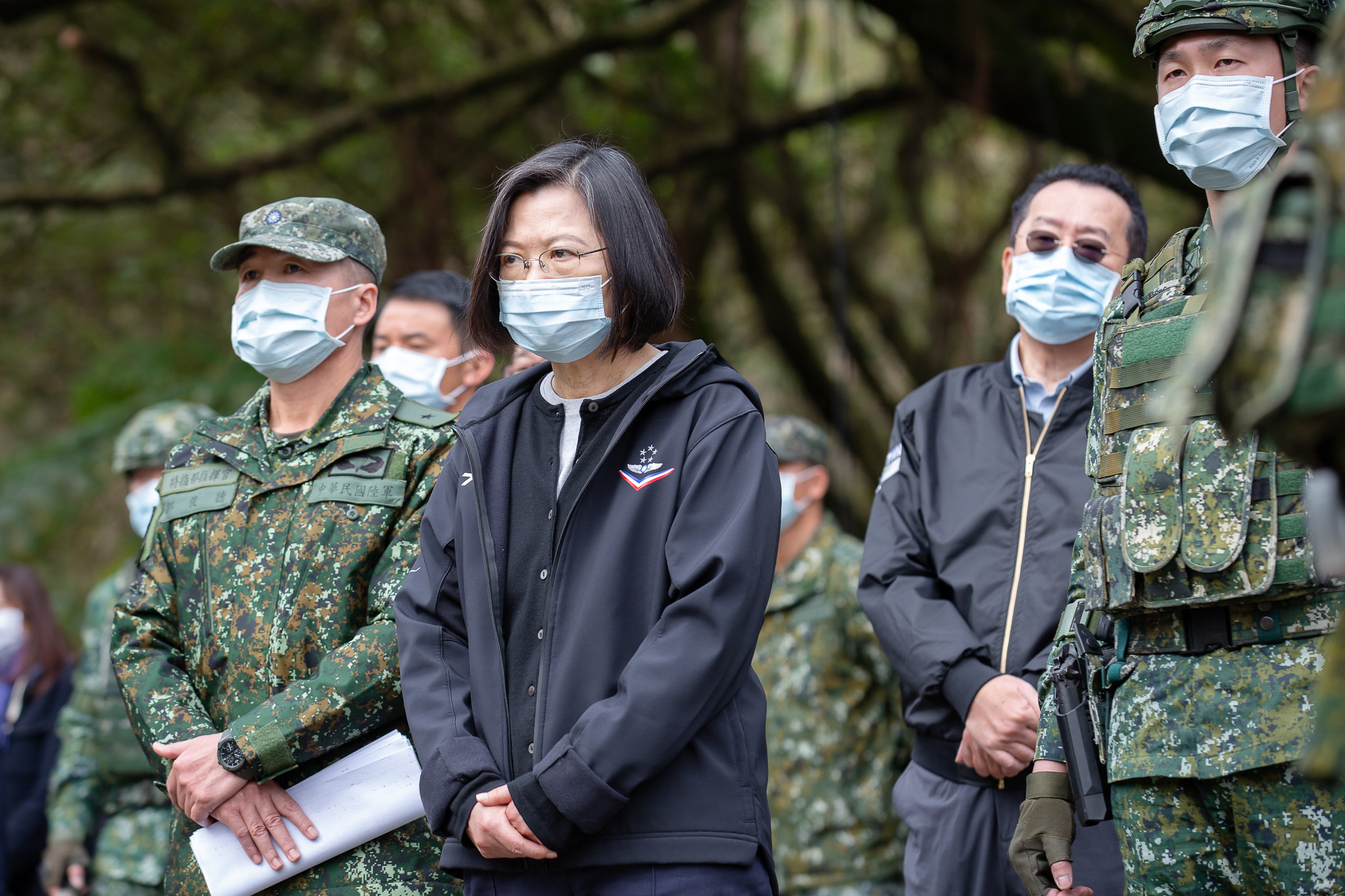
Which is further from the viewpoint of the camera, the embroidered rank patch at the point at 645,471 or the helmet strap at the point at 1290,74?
the embroidered rank patch at the point at 645,471

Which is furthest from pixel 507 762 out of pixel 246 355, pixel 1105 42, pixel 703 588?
pixel 1105 42

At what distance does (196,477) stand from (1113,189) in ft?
8.20

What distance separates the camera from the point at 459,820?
7.66 ft

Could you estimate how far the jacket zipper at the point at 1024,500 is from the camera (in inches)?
122

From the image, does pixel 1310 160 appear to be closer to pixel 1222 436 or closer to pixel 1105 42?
pixel 1222 436

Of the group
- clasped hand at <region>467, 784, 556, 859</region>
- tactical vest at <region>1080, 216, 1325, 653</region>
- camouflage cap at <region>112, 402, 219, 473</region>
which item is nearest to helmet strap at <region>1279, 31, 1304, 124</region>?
tactical vest at <region>1080, 216, 1325, 653</region>

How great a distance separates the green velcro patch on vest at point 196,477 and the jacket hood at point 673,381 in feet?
2.46

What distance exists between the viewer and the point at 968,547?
323 cm

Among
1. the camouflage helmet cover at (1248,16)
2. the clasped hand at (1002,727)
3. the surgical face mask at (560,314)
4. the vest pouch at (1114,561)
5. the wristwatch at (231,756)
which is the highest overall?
the camouflage helmet cover at (1248,16)

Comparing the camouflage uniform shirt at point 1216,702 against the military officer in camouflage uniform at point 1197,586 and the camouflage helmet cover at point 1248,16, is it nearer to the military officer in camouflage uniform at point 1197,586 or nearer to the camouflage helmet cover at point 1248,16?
the military officer in camouflage uniform at point 1197,586

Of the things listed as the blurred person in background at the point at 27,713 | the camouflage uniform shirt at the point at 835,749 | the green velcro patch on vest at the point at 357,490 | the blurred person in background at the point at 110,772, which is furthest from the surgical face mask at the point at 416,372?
the blurred person in background at the point at 27,713

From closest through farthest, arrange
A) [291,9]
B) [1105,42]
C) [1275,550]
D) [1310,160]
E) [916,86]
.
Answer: [1310,160] → [1275,550] → [1105,42] → [916,86] → [291,9]

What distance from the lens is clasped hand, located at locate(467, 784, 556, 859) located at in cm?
224

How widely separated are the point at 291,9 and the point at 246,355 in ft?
18.2
